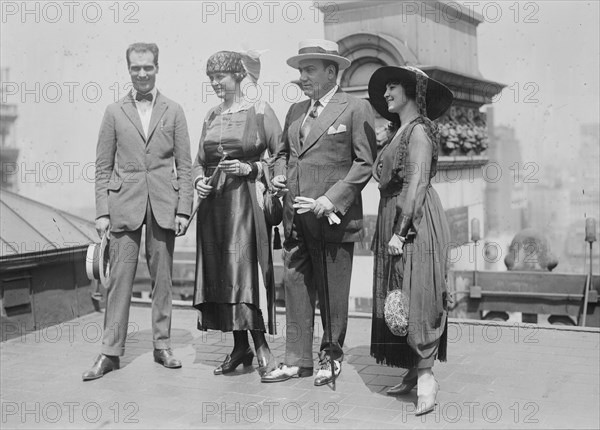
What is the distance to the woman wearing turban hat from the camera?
6004 mm

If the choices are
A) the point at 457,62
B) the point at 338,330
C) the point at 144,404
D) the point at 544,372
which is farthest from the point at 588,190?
the point at 144,404

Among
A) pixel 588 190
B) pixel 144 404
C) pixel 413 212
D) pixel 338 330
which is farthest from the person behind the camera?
pixel 588 190

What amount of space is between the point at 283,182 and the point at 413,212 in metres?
1.22

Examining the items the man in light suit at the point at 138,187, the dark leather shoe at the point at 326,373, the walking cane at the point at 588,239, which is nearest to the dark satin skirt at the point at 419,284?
the dark leather shoe at the point at 326,373

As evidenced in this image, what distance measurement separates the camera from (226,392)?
18.4 feet

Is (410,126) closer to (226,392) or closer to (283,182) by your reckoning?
(283,182)

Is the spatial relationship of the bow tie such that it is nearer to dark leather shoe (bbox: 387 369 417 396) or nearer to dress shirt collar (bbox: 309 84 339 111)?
dress shirt collar (bbox: 309 84 339 111)

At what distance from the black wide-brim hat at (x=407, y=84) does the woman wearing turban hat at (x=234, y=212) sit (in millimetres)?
898

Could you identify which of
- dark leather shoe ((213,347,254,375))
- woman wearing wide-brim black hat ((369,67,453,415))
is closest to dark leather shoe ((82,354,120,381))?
dark leather shoe ((213,347,254,375))

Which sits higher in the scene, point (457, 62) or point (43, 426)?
point (457, 62)

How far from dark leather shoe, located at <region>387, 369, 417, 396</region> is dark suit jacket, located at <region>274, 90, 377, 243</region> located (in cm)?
104

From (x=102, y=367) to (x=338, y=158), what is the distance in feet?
8.01

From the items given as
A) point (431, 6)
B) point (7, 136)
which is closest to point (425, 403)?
point (431, 6)

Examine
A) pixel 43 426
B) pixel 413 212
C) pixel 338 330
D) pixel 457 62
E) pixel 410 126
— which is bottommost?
pixel 43 426
